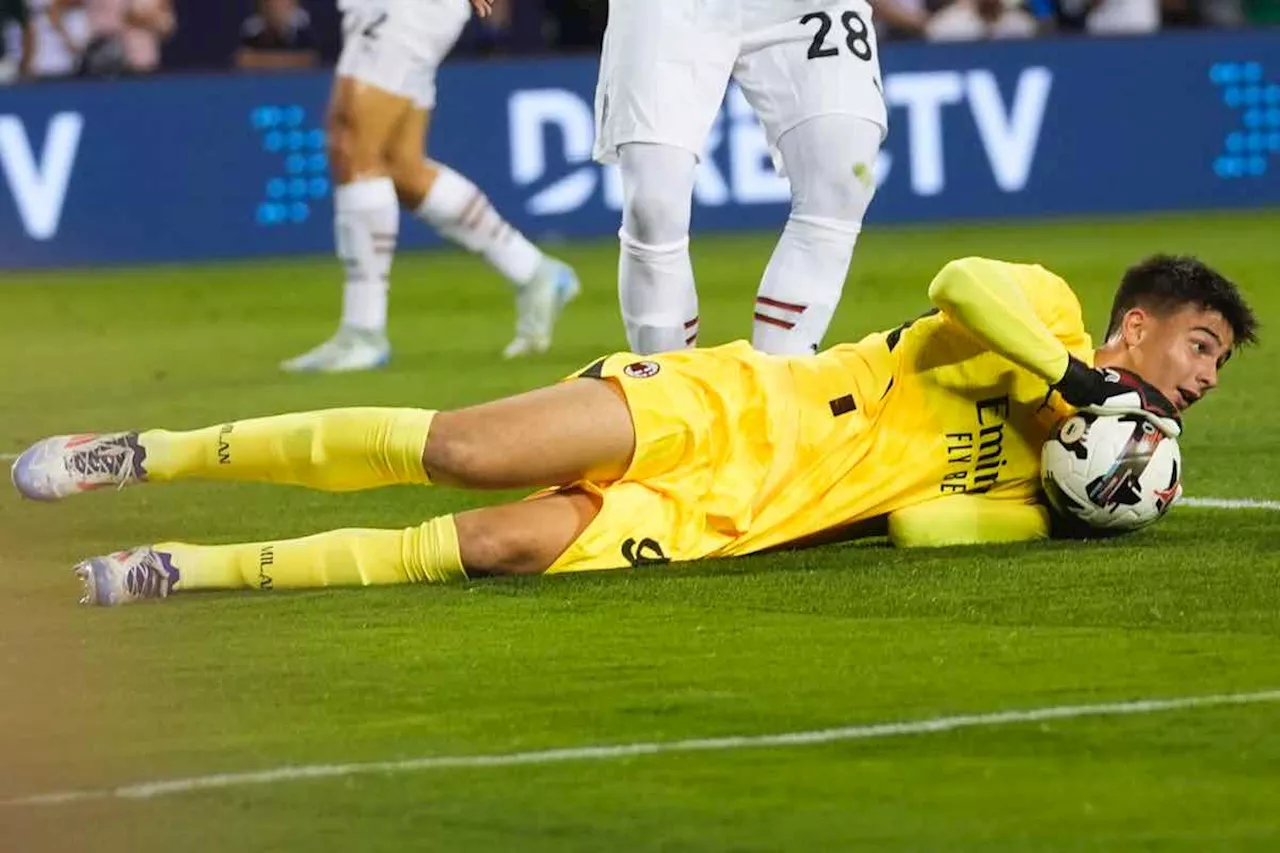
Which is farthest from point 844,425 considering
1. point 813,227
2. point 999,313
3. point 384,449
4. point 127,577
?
point 127,577

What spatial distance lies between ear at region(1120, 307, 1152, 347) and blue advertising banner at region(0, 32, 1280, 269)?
1052cm

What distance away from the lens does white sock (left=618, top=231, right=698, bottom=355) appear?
7.76 m

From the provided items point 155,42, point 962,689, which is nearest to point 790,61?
point 962,689

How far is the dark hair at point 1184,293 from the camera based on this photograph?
640 cm

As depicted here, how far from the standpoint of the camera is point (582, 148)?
1705cm

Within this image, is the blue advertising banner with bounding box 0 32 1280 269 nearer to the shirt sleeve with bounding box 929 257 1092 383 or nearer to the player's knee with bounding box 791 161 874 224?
the player's knee with bounding box 791 161 874 224

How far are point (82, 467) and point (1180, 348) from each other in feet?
8.12

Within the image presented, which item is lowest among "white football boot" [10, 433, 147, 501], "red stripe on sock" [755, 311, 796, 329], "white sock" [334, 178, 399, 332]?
"white sock" [334, 178, 399, 332]

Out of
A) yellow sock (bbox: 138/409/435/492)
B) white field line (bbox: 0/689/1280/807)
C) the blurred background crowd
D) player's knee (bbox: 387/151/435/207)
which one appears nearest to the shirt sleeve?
yellow sock (bbox: 138/409/435/492)

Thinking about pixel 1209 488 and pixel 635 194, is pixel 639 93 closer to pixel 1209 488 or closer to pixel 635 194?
pixel 635 194

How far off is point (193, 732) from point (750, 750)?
0.98 meters

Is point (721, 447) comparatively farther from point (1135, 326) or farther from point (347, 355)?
point (347, 355)

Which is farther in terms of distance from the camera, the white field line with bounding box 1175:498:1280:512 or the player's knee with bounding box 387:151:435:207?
the player's knee with bounding box 387:151:435:207

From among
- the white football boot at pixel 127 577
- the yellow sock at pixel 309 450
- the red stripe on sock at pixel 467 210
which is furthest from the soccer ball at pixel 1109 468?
the red stripe on sock at pixel 467 210
